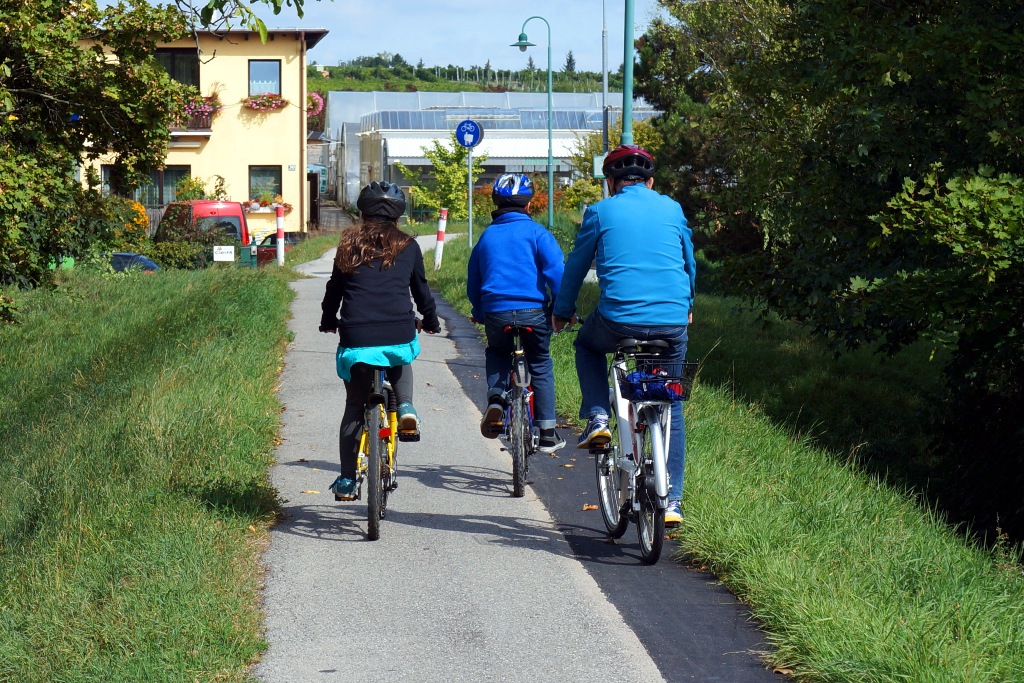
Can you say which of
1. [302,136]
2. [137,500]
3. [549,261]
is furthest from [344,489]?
[302,136]

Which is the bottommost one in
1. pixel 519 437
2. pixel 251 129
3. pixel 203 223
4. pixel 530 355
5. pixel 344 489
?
pixel 344 489

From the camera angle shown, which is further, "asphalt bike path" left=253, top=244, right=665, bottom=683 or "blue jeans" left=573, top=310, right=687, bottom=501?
"blue jeans" left=573, top=310, right=687, bottom=501

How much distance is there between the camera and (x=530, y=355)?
6984 mm

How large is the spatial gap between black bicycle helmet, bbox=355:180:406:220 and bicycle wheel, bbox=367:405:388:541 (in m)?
1.00

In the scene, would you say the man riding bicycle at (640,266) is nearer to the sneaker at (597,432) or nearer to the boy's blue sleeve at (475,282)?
the sneaker at (597,432)

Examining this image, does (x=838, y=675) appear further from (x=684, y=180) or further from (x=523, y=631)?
(x=684, y=180)

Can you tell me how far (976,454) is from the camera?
1182 cm

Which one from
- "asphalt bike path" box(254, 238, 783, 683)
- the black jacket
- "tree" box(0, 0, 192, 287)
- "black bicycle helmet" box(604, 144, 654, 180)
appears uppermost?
"tree" box(0, 0, 192, 287)

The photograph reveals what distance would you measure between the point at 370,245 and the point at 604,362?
1.32 metres

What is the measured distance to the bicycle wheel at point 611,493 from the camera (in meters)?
5.89

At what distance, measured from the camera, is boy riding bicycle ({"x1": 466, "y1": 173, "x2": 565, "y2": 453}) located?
6.84 metres

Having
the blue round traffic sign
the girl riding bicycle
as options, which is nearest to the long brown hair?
the girl riding bicycle

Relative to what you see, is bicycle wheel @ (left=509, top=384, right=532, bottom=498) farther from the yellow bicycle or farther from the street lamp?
the street lamp

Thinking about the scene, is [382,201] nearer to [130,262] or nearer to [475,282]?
[475,282]
